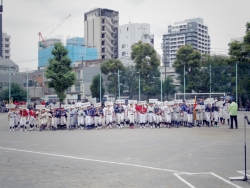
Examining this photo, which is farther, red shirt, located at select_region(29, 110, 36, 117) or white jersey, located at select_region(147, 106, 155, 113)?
red shirt, located at select_region(29, 110, 36, 117)

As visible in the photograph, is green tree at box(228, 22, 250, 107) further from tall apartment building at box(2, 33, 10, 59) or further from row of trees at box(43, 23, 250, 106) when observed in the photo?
tall apartment building at box(2, 33, 10, 59)

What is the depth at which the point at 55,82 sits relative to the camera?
37.0 m

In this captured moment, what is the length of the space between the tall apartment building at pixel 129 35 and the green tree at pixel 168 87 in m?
59.7

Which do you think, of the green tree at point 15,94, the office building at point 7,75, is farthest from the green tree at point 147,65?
the office building at point 7,75

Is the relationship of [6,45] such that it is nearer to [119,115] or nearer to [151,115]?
[119,115]

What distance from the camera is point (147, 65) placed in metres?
44.9

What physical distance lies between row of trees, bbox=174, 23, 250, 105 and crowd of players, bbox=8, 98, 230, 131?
46.3 ft

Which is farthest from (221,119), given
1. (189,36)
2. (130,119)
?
(189,36)

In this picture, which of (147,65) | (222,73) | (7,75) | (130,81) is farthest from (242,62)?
Answer: (7,75)

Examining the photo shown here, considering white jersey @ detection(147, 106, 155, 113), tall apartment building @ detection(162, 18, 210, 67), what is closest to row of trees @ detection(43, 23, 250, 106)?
white jersey @ detection(147, 106, 155, 113)

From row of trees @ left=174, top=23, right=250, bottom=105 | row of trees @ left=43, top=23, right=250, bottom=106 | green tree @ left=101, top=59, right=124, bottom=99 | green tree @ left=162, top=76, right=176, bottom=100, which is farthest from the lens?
green tree @ left=101, top=59, right=124, bottom=99

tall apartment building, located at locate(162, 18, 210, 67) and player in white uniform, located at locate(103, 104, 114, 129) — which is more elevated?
tall apartment building, located at locate(162, 18, 210, 67)

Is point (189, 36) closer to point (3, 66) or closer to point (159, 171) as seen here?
point (3, 66)

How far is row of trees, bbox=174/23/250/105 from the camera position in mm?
39875
